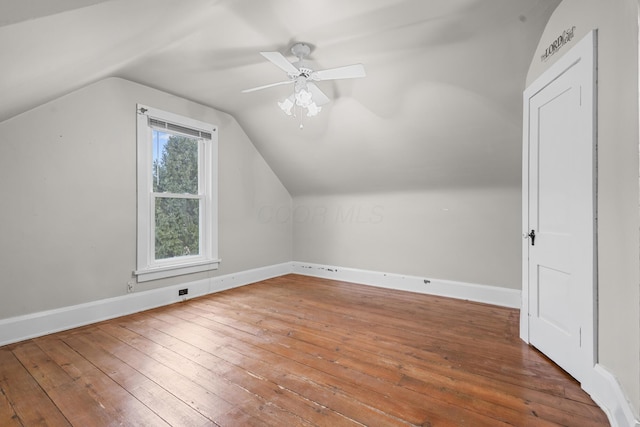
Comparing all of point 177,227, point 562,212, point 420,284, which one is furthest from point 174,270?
point 562,212

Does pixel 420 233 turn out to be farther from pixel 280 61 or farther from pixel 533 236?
pixel 280 61

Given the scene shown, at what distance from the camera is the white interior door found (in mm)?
1800

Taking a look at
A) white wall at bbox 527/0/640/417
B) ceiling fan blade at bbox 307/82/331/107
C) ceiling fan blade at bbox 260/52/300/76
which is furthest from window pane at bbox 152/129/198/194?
white wall at bbox 527/0/640/417

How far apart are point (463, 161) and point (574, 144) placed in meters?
1.59

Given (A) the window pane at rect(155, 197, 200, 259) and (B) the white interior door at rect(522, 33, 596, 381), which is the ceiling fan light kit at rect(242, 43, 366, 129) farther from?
(A) the window pane at rect(155, 197, 200, 259)

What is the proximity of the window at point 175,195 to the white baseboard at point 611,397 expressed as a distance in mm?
3883

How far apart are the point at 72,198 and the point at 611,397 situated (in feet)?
14.1

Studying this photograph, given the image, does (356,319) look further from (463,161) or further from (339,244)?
(463,161)

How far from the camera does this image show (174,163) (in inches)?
147

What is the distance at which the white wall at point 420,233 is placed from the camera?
3.56 m

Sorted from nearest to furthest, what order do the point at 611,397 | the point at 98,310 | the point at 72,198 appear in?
the point at 611,397 < the point at 72,198 < the point at 98,310

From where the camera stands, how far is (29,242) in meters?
2.55

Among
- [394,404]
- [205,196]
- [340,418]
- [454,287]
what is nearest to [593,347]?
[394,404]

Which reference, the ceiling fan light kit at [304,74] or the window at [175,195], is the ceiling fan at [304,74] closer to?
the ceiling fan light kit at [304,74]
